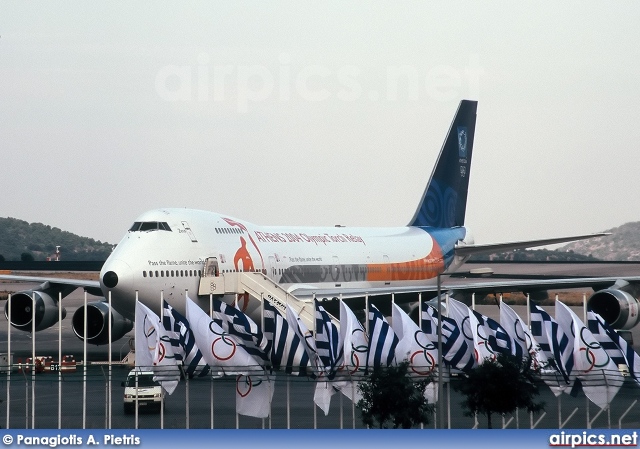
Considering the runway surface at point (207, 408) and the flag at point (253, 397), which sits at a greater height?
the flag at point (253, 397)

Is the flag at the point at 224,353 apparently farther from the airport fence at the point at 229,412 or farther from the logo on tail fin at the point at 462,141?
the logo on tail fin at the point at 462,141

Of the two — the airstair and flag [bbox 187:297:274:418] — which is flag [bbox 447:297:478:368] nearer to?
flag [bbox 187:297:274:418]

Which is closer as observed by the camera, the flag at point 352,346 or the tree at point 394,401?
the tree at point 394,401

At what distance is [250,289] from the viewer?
41000 millimetres

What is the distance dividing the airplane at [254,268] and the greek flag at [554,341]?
1146 cm

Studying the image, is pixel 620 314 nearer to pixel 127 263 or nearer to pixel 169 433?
pixel 127 263

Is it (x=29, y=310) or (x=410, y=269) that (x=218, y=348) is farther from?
(x=410, y=269)

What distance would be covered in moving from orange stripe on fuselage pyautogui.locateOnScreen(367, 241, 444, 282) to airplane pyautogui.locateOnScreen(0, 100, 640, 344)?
48mm

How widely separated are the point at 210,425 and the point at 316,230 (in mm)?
24364

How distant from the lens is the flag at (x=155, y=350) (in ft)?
89.7

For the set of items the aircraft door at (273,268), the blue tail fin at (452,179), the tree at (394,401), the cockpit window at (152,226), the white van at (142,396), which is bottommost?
the white van at (142,396)

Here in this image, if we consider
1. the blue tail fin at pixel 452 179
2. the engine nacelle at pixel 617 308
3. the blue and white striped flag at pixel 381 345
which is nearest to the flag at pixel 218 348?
the blue and white striped flag at pixel 381 345

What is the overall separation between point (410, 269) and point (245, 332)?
25116 mm

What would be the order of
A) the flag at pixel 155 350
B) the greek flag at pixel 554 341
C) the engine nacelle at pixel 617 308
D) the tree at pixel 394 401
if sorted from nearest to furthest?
the tree at pixel 394 401 < the flag at pixel 155 350 < the greek flag at pixel 554 341 < the engine nacelle at pixel 617 308
